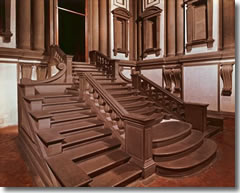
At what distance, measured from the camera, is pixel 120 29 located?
10641 mm

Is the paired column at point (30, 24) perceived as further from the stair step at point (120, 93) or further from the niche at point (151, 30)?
the niche at point (151, 30)

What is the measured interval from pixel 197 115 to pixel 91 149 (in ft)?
11.3

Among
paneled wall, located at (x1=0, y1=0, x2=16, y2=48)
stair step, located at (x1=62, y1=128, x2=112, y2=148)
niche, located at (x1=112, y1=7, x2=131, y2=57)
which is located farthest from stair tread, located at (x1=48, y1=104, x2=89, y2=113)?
niche, located at (x1=112, y1=7, x2=131, y2=57)

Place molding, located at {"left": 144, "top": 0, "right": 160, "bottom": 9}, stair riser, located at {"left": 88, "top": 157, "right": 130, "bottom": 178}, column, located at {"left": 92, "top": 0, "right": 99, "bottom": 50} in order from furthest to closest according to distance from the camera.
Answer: molding, located at {"left": 144, "top": 0, "right": 160, "bottom": 9}
column, located at {"left": 92, "top": 0, "right": 99, "bottom": 50}
stair riser, located at {"left": 88, "top": 157, "right": 130, "bottom": 178}

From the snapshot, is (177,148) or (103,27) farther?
(103,27)

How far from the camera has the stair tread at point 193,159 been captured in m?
3.28

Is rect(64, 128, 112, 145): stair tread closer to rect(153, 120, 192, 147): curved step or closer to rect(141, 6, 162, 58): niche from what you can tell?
rect(153, 120, 192, 147): curved step

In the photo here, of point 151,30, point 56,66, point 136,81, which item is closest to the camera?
point 56,66

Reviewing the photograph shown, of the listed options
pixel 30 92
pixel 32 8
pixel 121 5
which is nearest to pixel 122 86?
pixel 30 92

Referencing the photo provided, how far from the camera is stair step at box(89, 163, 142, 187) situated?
9.05 ft

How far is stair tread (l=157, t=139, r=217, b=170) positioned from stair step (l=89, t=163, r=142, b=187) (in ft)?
1.79

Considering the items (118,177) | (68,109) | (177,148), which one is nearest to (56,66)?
(68,109)

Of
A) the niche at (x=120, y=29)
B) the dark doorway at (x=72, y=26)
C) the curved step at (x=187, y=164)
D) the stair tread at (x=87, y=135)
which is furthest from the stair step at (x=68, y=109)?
the niche at (x=120, y=29)

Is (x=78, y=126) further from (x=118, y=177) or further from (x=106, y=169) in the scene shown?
(x=118, y=177)
